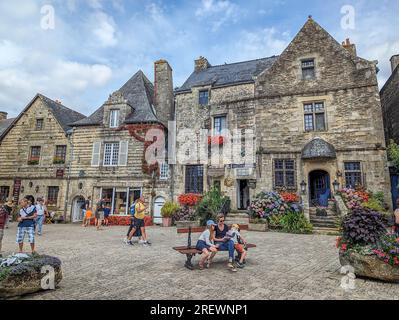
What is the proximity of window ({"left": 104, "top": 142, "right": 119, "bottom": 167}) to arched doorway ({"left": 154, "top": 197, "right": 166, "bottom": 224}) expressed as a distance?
159 inches

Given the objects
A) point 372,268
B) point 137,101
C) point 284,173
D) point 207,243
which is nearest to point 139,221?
point 207,243

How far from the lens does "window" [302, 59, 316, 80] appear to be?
1606 centimetres

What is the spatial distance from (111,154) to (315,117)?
45.1 ft

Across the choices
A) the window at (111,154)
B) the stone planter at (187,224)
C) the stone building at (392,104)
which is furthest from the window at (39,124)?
the stone building at (392,104)

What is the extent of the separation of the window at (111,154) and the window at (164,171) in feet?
10.7

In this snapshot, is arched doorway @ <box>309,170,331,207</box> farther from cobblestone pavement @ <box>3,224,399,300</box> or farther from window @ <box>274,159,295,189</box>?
cobblestone pavement @ <box>3,224,399,300</box>

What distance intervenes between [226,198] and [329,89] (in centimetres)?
885

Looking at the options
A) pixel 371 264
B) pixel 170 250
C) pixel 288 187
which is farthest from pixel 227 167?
pixel 371 264

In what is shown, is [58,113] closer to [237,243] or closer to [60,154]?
[60,154]

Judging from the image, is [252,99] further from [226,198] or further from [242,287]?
[242,287]

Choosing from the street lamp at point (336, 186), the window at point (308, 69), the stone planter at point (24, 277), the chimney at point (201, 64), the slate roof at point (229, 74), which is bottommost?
the stone planter at point (24, 277)

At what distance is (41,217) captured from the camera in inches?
458

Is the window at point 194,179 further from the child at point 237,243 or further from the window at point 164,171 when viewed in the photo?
the child at point 237,243

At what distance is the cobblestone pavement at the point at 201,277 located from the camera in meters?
4.21
